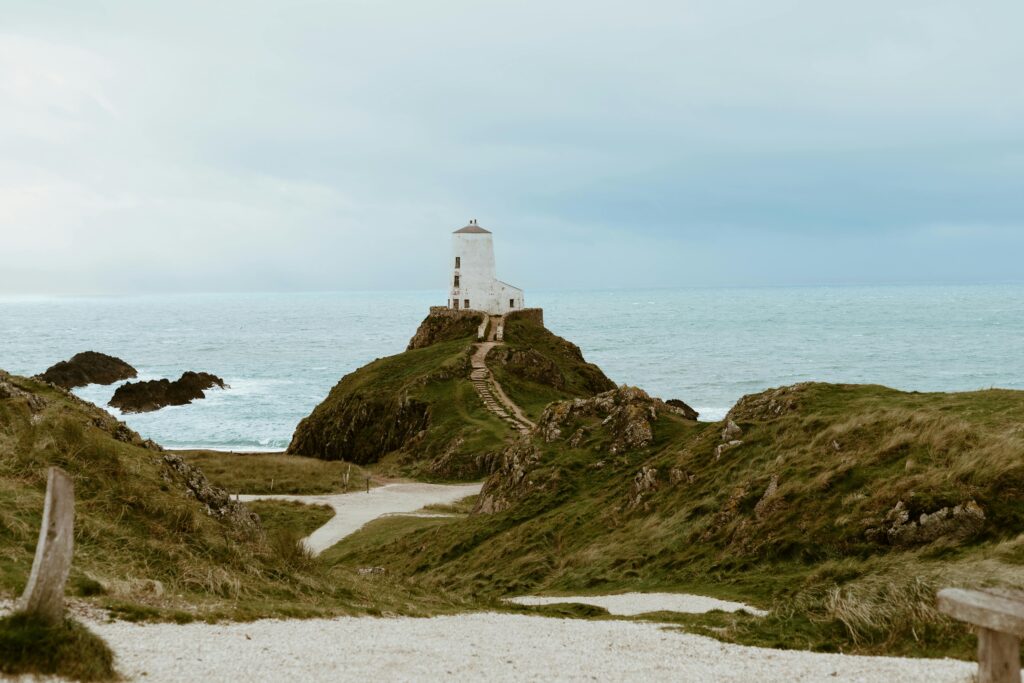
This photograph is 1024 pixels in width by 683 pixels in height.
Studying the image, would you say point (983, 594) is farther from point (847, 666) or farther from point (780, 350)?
point (780, 350)

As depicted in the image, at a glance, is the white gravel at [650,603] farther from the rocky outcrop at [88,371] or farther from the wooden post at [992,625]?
the rocky outcrop at [88,371]

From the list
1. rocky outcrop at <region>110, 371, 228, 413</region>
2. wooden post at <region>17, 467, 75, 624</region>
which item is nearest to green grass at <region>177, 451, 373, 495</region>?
rocky outcrop at <region>110, 371, 228, 413</region>

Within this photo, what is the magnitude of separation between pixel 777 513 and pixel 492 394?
51.0 m

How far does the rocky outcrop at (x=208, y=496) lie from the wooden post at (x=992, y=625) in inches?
737

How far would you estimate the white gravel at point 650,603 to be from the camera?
711 inches

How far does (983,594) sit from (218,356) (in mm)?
180783

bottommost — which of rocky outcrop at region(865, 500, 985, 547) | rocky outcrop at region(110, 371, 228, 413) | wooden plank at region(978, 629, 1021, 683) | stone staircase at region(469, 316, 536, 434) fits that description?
rocky outcrop at region(110, 371, 228, 413)

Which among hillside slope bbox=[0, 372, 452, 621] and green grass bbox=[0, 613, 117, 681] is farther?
hillside slope bbox=[0, 372, 452, 621]

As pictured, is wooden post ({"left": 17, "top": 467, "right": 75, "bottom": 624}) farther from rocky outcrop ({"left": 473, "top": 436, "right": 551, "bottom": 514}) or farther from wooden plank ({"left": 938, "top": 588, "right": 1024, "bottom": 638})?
rocky outcrop ({"left": 473, "top": 436, "right": 551, "bottom": 514})

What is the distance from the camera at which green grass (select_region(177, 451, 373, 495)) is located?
54156 mm

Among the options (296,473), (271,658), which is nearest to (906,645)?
(271,658)

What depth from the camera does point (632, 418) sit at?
117 feet

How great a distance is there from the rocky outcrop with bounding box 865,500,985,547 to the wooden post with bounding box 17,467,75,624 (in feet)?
54.5

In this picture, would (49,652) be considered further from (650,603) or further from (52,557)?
(650,603)
